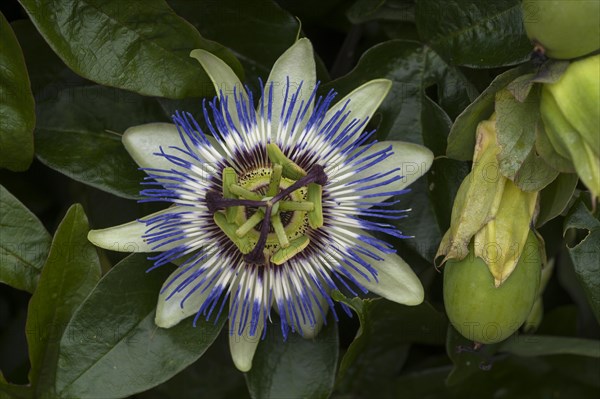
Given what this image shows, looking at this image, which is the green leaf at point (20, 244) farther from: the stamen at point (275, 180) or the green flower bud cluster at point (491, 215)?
the green flower bud cluster at point (491, 215)

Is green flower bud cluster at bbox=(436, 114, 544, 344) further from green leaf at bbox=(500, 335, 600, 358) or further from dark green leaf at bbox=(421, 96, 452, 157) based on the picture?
green leaf at bbox=(500, 335, 600, 358)

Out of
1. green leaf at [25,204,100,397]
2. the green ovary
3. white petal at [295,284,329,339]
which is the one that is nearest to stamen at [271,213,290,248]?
the green ovary

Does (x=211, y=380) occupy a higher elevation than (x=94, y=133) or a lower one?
lower

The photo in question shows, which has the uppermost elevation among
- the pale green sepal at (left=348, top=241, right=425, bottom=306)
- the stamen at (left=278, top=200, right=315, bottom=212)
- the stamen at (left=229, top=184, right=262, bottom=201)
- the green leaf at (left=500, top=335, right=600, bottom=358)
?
the stamen at (left=229, top=184, right=262, bottom=201)

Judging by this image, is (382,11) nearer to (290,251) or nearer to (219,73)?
(219,73)

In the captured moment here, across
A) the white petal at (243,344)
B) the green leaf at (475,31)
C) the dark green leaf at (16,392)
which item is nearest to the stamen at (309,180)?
the white petal at (243,344)

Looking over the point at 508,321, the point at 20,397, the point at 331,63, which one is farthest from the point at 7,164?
the point at 508,321

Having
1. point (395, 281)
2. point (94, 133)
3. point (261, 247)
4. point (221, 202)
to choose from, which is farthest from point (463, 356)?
point (94, 133)
